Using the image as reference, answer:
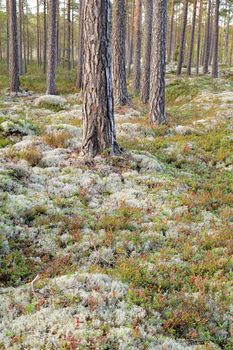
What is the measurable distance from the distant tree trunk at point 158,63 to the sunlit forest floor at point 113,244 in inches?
118

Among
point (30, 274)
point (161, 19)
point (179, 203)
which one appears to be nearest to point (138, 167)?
point (179, 203)

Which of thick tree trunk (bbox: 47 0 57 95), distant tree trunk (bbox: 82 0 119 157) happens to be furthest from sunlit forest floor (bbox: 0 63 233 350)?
thick tree trunk (bbox: 47 0 57 95)

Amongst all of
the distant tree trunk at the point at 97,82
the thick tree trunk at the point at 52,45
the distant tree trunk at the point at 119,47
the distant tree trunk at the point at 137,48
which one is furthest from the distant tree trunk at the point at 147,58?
the distant tree trunk at the point at 97,82

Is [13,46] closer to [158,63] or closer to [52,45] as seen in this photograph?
[52,45]

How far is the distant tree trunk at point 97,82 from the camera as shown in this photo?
26.9 ft

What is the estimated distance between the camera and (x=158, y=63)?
1323 centimetres

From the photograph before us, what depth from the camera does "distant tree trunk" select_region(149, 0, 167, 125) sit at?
12.8 metres

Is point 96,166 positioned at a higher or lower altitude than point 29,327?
higher

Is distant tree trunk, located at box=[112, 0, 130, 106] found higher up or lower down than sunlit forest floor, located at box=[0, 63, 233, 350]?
higher up

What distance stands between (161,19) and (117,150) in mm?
6835

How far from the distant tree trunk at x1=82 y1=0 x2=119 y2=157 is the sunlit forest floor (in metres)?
0.53

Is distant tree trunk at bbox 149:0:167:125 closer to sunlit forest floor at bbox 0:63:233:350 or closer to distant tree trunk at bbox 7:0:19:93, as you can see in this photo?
sunlit forest floor at bbox 0:63:233:350

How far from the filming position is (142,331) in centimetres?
378

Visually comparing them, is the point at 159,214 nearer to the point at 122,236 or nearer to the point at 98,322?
the point at 122,236
